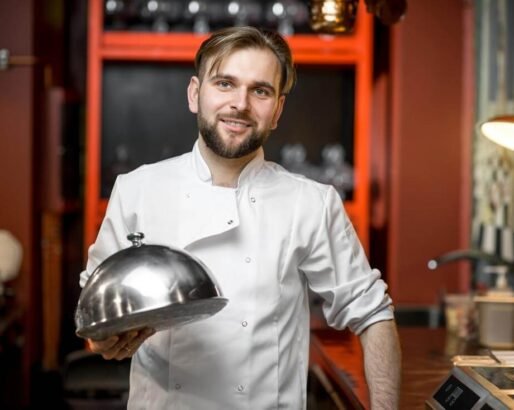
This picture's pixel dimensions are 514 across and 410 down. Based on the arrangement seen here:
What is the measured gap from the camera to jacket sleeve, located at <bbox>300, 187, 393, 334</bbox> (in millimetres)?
1910

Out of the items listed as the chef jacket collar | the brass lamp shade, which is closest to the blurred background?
the brass lamp shade

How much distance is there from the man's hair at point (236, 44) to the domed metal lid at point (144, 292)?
1.65ft

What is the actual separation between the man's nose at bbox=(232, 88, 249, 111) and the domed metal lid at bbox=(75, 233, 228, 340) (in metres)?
0.40

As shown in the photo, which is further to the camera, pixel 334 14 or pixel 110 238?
pixel 334 14

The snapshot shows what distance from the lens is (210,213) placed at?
1.92 meters

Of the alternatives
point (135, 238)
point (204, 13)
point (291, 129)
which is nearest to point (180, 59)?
point (204, 13)

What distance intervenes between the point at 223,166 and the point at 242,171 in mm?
43

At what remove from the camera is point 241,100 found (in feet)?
6.07

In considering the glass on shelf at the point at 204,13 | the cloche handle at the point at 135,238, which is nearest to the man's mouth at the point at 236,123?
the cloche handle at the point at 135,238

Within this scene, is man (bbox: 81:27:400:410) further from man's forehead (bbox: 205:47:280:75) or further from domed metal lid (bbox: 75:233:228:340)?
domed metal lid (bbox: 75:233:228:340)

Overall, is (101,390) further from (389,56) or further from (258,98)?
(389,56)

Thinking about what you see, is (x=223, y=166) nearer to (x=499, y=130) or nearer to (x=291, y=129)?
(x=499, y=130)

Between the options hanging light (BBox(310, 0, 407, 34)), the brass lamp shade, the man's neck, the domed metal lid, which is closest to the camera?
the domed metal lid

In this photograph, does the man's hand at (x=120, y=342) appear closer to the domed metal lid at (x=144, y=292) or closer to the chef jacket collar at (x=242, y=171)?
the domed metal lid at (x=144, y=292)
